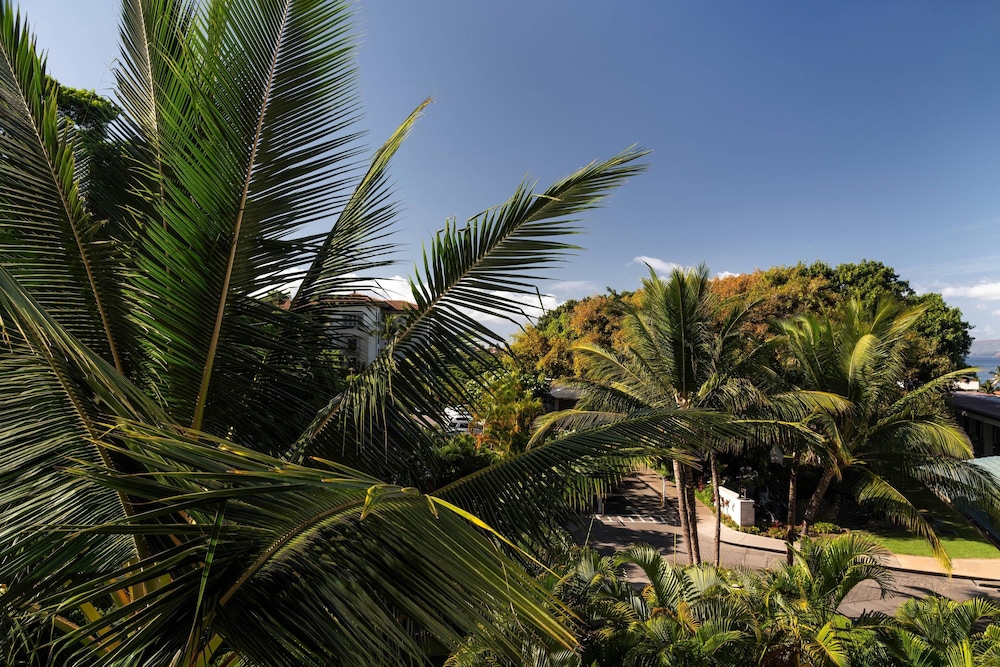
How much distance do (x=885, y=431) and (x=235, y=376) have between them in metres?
11.8

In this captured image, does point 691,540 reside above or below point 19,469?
below

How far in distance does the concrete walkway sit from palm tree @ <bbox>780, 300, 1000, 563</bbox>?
5.34 ft

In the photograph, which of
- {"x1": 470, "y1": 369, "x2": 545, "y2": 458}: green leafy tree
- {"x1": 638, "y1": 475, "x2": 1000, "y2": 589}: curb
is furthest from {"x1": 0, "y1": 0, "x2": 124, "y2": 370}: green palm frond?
{"x1": 638, "y1": 475, "x2": 1000, "y2": 589}: curb

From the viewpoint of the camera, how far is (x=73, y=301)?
2373 millimetres

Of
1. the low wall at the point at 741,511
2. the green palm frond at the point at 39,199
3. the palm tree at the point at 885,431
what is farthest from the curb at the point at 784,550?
the green palm frond at the point at 39,199

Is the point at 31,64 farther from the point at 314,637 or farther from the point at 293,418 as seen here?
the point at 314,637

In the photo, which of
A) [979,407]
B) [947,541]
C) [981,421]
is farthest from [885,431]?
[981,421]

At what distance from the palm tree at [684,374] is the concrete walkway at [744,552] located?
2.35 metres

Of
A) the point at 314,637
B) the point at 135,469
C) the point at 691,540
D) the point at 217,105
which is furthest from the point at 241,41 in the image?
the point at 691,540

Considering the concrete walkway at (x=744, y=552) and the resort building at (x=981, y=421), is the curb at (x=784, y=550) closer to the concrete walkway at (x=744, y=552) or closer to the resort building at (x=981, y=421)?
the concrete walkway at (x=744, y=552)

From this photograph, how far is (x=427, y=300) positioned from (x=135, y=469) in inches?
57.2

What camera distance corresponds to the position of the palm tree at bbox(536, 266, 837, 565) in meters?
9.59

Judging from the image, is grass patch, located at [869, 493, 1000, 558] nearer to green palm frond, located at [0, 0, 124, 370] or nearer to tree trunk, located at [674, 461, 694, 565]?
tree trunk, located at [674, 461, 694, 565]

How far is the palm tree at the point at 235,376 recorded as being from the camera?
115cm
